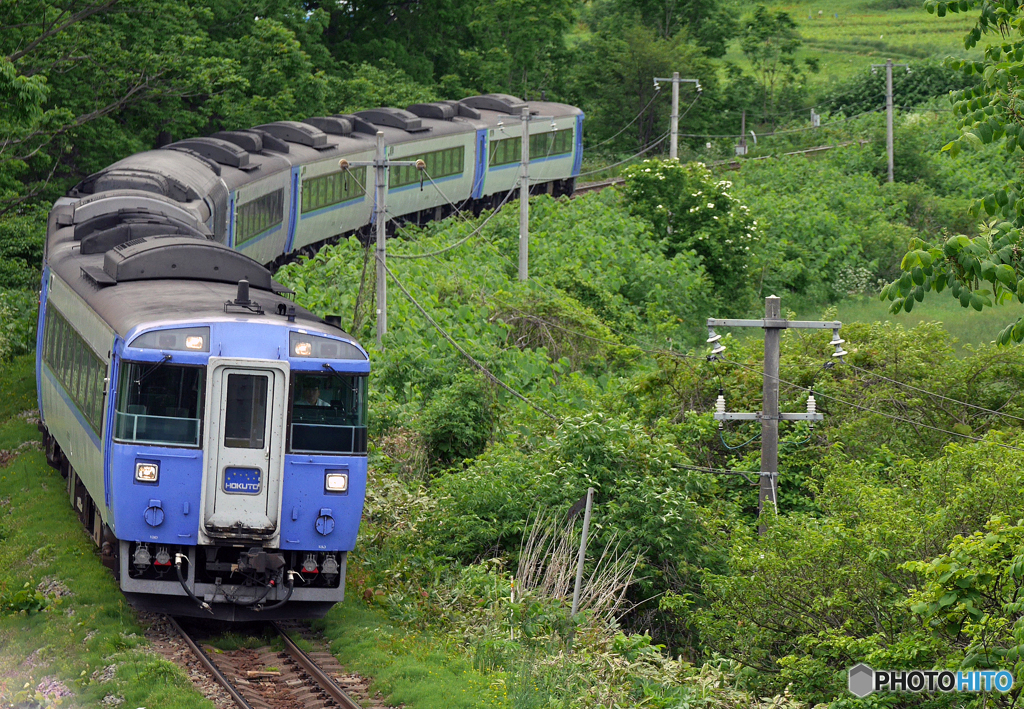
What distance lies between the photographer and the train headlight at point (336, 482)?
1184 centimetres

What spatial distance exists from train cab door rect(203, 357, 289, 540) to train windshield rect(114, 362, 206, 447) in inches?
5.0

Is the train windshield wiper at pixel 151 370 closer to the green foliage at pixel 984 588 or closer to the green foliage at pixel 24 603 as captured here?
the green foliage at pixel 24 603

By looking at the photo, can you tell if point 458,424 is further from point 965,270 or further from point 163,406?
point 965,270

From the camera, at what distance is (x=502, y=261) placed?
31.2 metres

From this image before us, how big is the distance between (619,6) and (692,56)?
8.29 metres

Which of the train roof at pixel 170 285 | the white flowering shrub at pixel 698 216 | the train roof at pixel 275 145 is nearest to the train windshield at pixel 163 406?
the train roof at pixel 170 285

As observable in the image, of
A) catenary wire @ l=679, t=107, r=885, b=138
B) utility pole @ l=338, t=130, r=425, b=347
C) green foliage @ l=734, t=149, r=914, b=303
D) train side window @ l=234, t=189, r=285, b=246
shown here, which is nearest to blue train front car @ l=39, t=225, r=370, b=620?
→ utility pole @ l=338, t=130, r=425, b=347

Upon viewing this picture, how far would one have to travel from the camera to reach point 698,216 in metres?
37.1

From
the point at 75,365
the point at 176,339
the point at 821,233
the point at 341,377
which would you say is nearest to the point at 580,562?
the point at 341,377

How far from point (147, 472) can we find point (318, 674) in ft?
7.59

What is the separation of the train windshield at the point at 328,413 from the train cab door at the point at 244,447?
0.15 metres

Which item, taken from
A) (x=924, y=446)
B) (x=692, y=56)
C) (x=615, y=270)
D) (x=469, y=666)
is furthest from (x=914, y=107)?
(x=469, y=666)

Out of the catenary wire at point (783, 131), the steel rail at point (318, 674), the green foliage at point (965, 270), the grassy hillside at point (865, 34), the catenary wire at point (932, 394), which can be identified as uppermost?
the grassy hillside at point (865, 34)

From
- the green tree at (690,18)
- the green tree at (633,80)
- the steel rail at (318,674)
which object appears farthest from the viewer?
the green tree at (690,18)
